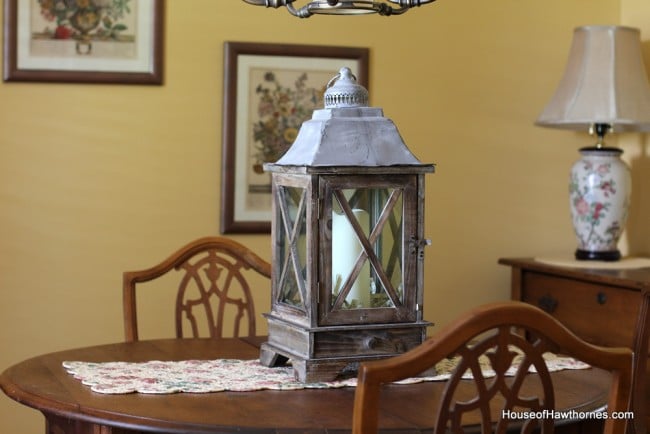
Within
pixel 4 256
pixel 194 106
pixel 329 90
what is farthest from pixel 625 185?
pixel 4 256

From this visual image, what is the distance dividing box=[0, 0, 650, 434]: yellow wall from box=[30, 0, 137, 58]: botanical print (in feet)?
0.38

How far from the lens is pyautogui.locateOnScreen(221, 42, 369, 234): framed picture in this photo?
3469 mm

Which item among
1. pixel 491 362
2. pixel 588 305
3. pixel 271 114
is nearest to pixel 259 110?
pixel 271 114

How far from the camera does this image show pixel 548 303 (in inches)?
142

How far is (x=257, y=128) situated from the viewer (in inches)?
138

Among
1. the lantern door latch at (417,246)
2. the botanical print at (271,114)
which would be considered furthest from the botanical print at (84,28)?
the lantern door latch at (417,246)

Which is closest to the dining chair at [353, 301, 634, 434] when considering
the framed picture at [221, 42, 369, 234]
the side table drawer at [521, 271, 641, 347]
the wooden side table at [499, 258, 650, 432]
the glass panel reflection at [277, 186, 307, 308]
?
the glass panel reflection at [277, 186, 307, 308]

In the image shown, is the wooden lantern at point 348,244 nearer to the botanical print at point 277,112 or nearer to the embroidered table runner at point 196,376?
the embroidered table runner at point 196,376

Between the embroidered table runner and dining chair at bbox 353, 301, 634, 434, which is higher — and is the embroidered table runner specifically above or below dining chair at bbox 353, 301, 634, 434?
below

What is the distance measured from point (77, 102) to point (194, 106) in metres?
0.38

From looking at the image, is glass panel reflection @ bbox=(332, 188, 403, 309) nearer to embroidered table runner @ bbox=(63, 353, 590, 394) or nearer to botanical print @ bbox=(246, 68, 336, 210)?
embroidered table runner @ bbox=(63, 353, 590, 394)

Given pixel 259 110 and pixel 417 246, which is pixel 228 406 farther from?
pixel 259 110

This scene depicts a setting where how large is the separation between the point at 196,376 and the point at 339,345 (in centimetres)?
29

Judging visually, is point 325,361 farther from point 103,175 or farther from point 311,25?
point 311,25
